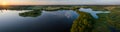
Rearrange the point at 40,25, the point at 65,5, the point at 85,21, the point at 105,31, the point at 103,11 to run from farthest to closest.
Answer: the point at 65,5 < the point at 103,11 < the point at 40,25 < the point at 85,21 < the point at 105,31

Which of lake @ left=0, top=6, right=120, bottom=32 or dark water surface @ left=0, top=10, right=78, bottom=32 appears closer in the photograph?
lake @ left=0, top=6, right=120, bottom=32

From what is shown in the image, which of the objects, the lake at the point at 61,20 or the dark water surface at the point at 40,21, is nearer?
the lake at the point at 61,20

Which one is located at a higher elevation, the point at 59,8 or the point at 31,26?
the point at 59,8

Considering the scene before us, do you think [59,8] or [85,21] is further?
[59,8]

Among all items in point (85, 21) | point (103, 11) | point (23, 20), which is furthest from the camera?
point (103, 11)

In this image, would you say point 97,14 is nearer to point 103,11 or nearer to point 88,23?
point 103,11

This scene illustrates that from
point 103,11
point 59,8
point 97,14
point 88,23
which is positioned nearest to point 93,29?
point 88,23

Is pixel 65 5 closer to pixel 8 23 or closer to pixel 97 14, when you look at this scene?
pixel 97 14

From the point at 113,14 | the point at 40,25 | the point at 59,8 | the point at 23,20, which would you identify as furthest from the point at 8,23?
the point at 113,14
